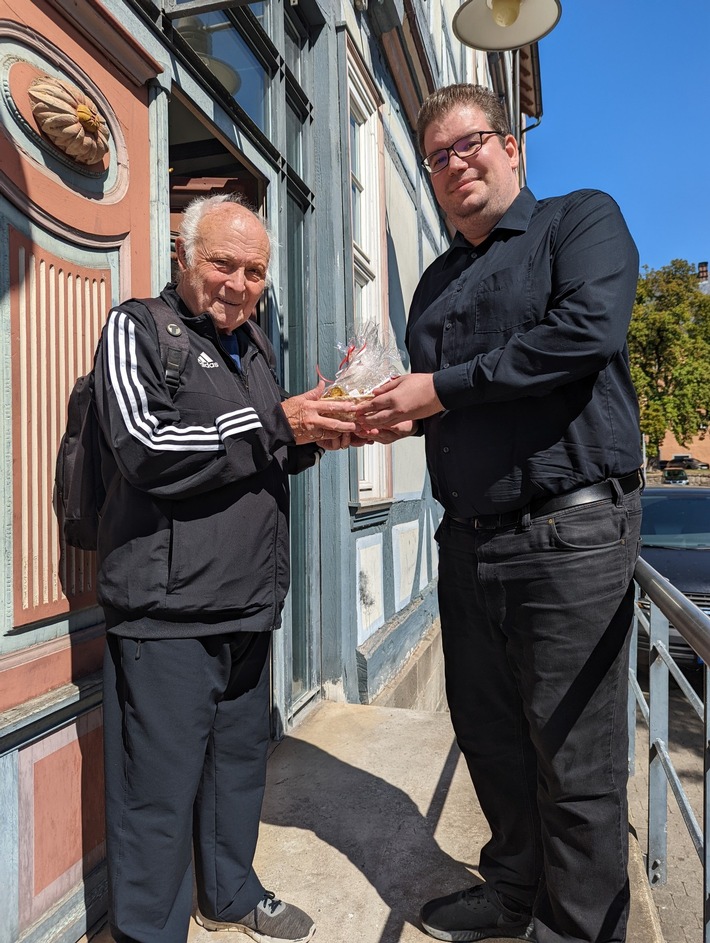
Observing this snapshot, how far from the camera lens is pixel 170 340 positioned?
188 cm

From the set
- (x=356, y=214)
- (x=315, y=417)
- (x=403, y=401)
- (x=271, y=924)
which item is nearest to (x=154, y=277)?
(x=315, y=417)

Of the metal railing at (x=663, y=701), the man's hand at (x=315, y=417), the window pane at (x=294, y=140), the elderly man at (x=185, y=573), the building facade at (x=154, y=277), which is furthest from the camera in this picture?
the window pane at (x=294, y=140)

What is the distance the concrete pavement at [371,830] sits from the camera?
7.70ft

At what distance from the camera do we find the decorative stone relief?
1927 mm

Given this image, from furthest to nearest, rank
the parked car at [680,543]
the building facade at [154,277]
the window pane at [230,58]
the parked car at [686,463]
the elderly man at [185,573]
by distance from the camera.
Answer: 1. the parked car at [686,463]
2. the parked car at [680,543]
3. the window pane at [230,58]
4. the building facade at [154,277]
5. the elderly man at [185,573]

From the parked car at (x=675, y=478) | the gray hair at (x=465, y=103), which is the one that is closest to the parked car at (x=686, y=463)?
the parked car at (x=675, y=478)

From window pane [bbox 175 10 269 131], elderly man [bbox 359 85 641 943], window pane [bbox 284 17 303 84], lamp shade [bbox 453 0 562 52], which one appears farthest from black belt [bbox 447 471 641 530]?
window pane [bbox 284 17 303 84]

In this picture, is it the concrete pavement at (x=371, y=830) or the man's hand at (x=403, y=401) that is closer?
the man's hand at (x=403, y=401)

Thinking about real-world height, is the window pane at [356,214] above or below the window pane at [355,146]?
below

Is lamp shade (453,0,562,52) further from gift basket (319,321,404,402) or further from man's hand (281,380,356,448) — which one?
man's hand (281,380,356,448)

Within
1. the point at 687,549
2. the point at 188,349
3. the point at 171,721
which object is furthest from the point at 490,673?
the point at 687,549

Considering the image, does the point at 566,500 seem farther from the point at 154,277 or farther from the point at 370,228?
the point at 370,228

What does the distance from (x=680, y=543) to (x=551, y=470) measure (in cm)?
618

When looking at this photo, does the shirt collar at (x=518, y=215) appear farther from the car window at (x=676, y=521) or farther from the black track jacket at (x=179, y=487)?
the car window at (x=676, y=521)
